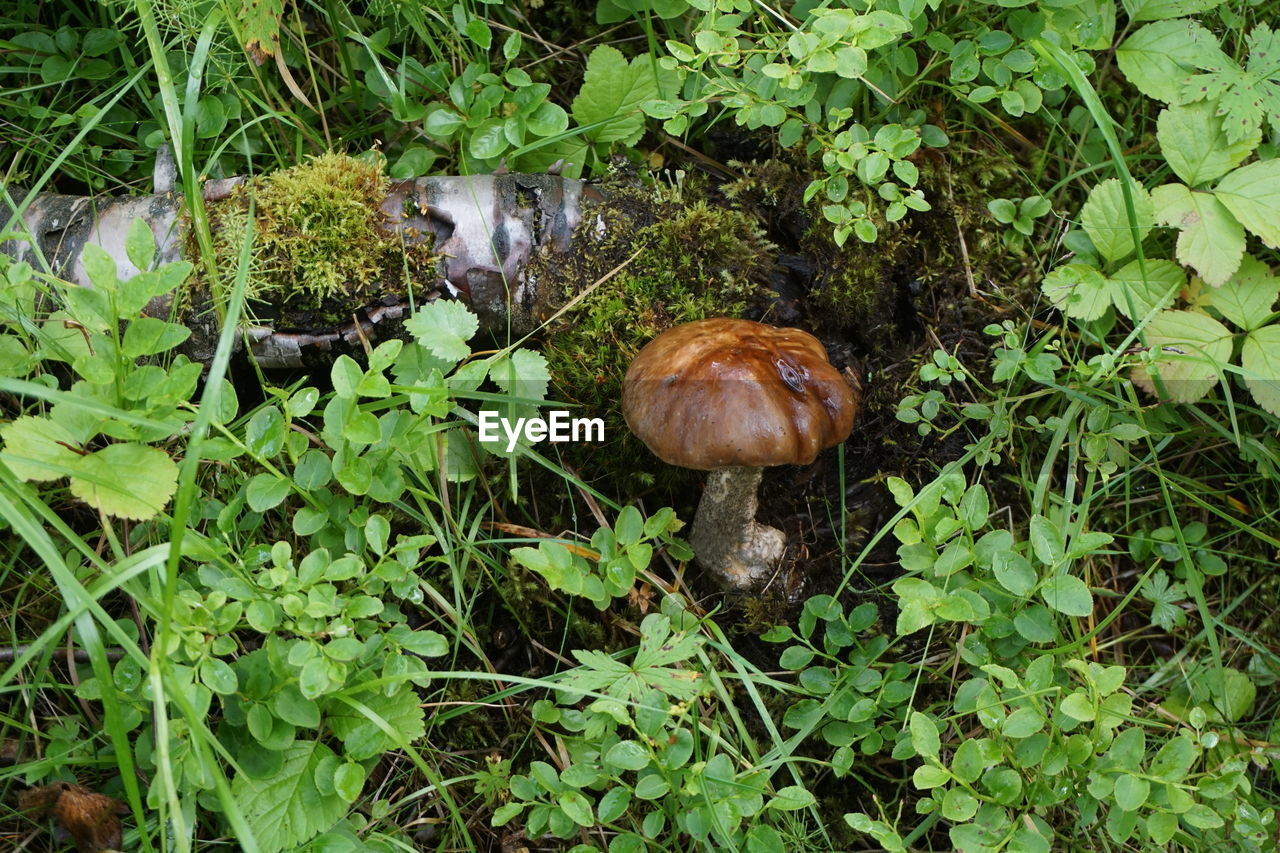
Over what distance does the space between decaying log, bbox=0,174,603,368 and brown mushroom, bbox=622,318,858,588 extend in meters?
0.53

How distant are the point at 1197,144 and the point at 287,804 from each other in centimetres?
306

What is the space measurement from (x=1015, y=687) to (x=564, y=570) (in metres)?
1.11

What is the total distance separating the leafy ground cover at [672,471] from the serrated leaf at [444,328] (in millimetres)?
19

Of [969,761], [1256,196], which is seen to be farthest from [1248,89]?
[969,761]

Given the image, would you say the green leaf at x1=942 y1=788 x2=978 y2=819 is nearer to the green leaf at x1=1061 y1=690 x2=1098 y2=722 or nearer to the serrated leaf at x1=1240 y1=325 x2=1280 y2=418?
the green leaf at x1=1061 y1=690 x2=1098 y2=722

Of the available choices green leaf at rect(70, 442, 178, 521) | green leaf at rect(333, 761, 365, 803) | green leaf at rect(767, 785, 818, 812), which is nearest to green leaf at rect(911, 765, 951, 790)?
green leaf at rect(767, 785, 818, 812)

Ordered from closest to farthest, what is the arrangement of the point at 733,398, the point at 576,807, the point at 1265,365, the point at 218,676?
the point at 218,676
the point at 576,807
the point at 733,398
the point at 1265,365

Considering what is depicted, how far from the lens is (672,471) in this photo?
2.88 meters

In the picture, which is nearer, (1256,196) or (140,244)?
(140,244)

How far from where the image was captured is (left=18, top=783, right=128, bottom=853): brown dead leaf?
7.14ft

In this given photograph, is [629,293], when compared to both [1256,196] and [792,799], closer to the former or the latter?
[792,799]

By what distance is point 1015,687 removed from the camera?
2.18m

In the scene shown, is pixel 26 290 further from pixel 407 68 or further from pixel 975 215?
pixel 975 215

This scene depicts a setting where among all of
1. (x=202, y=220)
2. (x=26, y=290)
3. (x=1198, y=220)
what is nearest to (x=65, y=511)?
(x=26, y=290)
